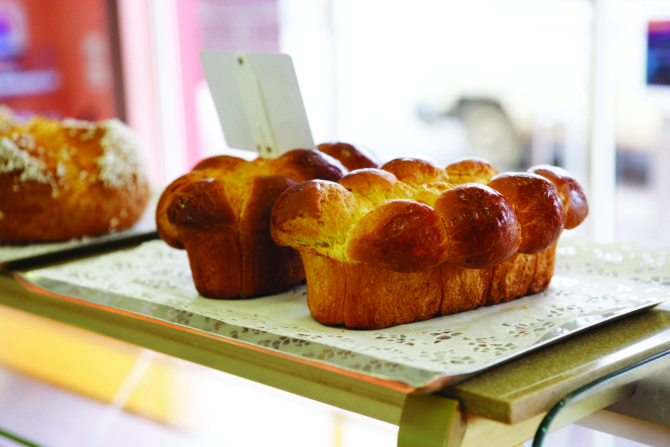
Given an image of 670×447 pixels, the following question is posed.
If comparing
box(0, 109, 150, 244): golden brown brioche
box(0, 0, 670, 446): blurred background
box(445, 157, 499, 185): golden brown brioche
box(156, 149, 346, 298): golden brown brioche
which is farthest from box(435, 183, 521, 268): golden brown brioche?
box(0, 0, 670, 446): blurred background

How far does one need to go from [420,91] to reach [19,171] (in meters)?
2.89

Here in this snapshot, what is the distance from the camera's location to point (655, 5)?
278cm

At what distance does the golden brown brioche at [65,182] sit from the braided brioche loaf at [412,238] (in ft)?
2.18

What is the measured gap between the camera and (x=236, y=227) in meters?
0.91

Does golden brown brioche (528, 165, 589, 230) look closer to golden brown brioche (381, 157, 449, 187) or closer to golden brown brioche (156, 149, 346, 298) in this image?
golden brown brioche (381, 157, 449, 187)

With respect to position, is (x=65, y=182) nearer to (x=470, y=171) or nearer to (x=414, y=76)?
(x=470, y=171)

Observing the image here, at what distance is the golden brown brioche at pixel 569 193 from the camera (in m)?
0.85

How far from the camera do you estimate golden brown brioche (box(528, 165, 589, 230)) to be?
2.80 ft

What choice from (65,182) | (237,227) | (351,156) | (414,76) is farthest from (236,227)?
(414,76)

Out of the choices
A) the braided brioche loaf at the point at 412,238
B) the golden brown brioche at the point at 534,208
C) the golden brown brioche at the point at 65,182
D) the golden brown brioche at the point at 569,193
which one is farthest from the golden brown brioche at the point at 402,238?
the golden brown brioche at the point at 65,182

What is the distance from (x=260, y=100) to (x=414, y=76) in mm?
2941

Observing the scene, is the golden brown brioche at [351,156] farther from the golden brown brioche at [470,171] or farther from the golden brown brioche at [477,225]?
the golden brown brioche at [477,225]

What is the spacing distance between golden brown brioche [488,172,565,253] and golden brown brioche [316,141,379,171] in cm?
24

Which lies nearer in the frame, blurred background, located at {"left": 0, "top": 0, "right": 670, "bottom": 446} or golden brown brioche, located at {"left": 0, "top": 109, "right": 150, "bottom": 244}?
golden brown brioche, located at {"left": 0, "top": 109, "right": 150, "bottom": 244}
